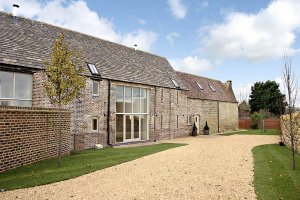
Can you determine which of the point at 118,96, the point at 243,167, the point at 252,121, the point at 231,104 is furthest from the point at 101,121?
the point at 252,121

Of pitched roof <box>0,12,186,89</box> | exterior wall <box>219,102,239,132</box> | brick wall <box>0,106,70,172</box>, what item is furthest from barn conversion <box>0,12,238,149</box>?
exterior wall <box>219,102,239,132</box>

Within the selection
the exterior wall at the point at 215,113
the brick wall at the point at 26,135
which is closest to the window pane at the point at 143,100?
the exterior wall at the point at 215,113

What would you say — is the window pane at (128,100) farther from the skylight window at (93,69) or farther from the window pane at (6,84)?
the window pane at (6,84)

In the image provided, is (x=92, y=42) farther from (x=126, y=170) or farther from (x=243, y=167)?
(x=243, y=167)

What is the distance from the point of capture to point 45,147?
12.7m

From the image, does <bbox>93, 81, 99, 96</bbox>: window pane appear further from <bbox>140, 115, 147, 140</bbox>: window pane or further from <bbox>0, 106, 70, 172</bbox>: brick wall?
<bbox>0, 106, 70, 172</bbox>: brick wall

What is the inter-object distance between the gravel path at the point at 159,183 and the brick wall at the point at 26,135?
2.90m

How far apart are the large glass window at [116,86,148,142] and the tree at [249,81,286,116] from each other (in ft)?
110

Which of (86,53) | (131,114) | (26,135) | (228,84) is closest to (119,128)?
(131,114)

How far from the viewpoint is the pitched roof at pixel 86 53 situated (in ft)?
52.7

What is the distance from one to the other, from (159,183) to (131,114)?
13696 mm

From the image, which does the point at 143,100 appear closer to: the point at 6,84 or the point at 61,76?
the point at 6,84

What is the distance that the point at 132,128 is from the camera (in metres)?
22.7

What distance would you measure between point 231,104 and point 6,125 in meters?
34.0
